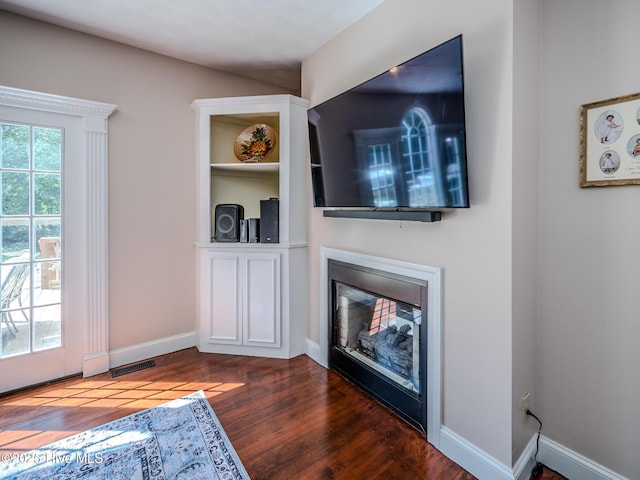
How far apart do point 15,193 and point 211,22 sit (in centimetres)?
183

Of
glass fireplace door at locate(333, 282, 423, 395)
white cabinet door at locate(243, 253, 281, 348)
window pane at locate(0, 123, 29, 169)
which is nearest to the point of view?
glass fireplace door at locate(333, 282, 423, 395)

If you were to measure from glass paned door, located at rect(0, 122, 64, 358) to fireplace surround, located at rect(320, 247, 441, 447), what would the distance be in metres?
2.04

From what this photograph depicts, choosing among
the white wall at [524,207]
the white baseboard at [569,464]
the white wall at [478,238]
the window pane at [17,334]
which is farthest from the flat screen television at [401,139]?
the window pane at [17,334]

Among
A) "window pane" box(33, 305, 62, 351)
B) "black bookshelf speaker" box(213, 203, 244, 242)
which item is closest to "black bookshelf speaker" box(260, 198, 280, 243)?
"black bookshelf speaker" box(213, 203, 244, 242)

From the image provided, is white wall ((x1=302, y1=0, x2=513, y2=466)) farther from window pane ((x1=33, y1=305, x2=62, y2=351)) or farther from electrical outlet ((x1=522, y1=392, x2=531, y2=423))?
window pane ((x1=33, y1=305, x2=62, y2=351))

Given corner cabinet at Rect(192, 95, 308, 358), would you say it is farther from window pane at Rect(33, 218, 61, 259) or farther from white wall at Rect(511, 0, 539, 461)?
white wall at Rect(511, 0, 539, 461)

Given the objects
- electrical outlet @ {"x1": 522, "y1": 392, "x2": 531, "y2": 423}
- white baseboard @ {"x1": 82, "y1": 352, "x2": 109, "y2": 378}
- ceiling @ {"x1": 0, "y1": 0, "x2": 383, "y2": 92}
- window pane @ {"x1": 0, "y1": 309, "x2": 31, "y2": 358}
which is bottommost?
white baseboard @ {"x1": 82, "y1": 352, "x2": 109, "y2": 378}

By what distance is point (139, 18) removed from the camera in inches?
85.4

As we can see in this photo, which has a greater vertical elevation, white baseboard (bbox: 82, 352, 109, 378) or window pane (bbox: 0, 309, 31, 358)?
window pane (bbox: 0, 309, 31, 358)

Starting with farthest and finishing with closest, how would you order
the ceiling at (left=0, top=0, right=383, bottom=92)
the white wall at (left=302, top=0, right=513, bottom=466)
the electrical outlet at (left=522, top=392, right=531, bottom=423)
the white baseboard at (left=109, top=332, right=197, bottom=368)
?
the white baseboard at (left=109, top=332, right=197, bottom=368) → the ceiling at (left=0, top=0, right=383, bottom=92) → the electrical outlet at (left=522, top=392, right=531, bottom=423) → the white wall at (left=302, top=0, right=513, bottom=466)

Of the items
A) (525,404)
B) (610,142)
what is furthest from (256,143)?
(525,404)

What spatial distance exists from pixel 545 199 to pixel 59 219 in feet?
→ 10.4

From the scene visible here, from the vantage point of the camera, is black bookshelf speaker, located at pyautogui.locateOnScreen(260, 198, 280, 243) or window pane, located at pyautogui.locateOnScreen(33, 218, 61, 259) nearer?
window pane, located at pyautogui.locateOnScreen(33, 218, 61, 259)

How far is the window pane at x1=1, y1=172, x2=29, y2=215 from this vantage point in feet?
7.06
